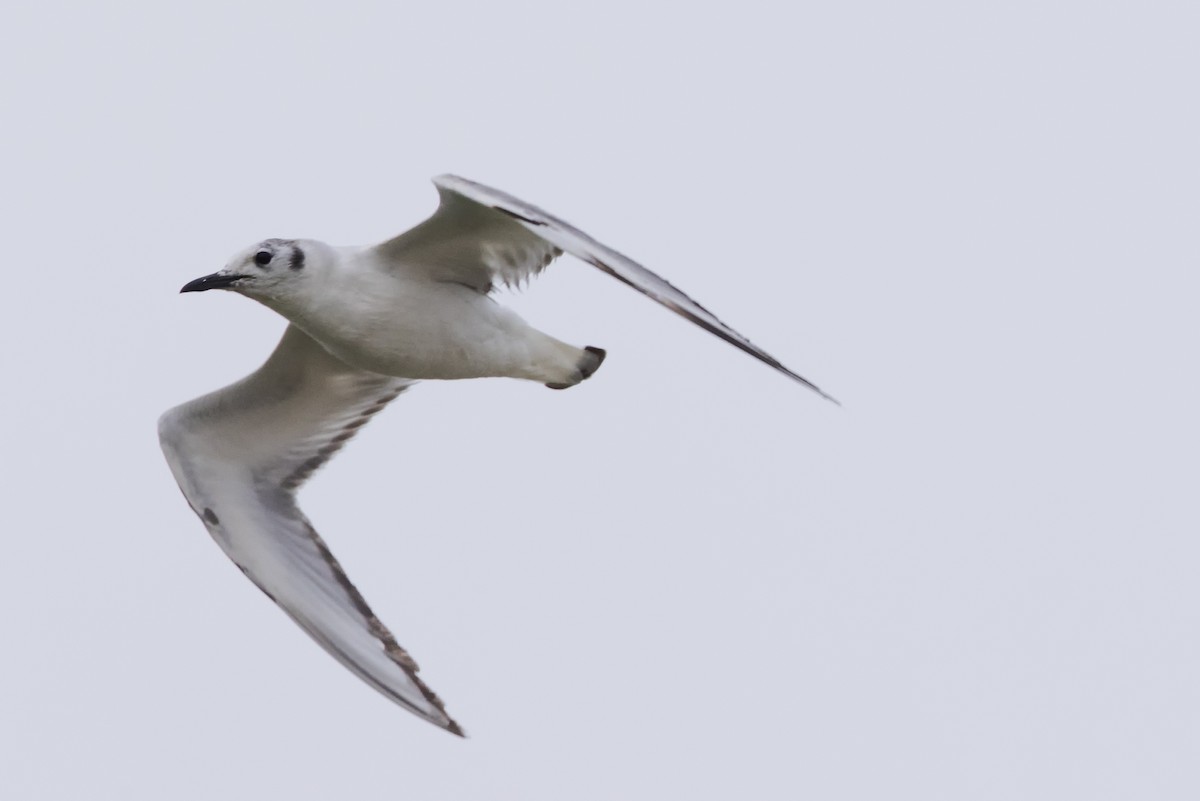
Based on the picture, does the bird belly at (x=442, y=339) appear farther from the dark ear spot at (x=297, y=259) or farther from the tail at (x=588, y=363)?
the dark ear spot at (x=297, y=259)

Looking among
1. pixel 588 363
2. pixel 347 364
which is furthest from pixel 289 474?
pixel 588 363

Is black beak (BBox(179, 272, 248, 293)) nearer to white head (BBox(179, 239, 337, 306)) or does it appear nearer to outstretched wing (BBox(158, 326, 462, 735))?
white head (BBox(179, 239, 337, 306))

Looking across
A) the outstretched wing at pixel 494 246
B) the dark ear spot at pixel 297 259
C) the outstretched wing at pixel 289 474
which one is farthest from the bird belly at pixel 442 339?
the outstretched wing at pixel 289 474

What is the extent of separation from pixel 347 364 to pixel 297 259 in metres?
0.94

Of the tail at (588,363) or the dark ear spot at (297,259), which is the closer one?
the dark ear spot at (297,259)

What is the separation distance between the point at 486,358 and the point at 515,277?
38cm

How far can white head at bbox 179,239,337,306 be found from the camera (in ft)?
27.7

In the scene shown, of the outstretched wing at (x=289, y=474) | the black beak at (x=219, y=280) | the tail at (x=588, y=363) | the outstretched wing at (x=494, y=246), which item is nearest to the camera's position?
the outstretched wing at (x=494, y=246)

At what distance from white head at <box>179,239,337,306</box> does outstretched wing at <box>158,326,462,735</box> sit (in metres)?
1.07

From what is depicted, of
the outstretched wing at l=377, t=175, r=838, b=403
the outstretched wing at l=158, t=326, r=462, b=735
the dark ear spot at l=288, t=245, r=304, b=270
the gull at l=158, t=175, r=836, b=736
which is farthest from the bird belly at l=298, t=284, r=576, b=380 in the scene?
the outstretched wing at l=158, t=326, r=462, b=735

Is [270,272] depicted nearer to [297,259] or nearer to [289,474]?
[297,259]

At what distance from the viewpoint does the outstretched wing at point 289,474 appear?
9453 millimetres

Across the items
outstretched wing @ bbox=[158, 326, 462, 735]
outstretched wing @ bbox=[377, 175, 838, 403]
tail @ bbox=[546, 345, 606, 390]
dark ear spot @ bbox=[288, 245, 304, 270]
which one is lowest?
outstretched wing @ bbox=[158, 326, 462, 735]

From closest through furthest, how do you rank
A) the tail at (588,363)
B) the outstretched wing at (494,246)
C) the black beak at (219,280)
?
1. the outstretched wing at (494,246)
2. the black beak at (219,280)
3. the tail at (588,363)
